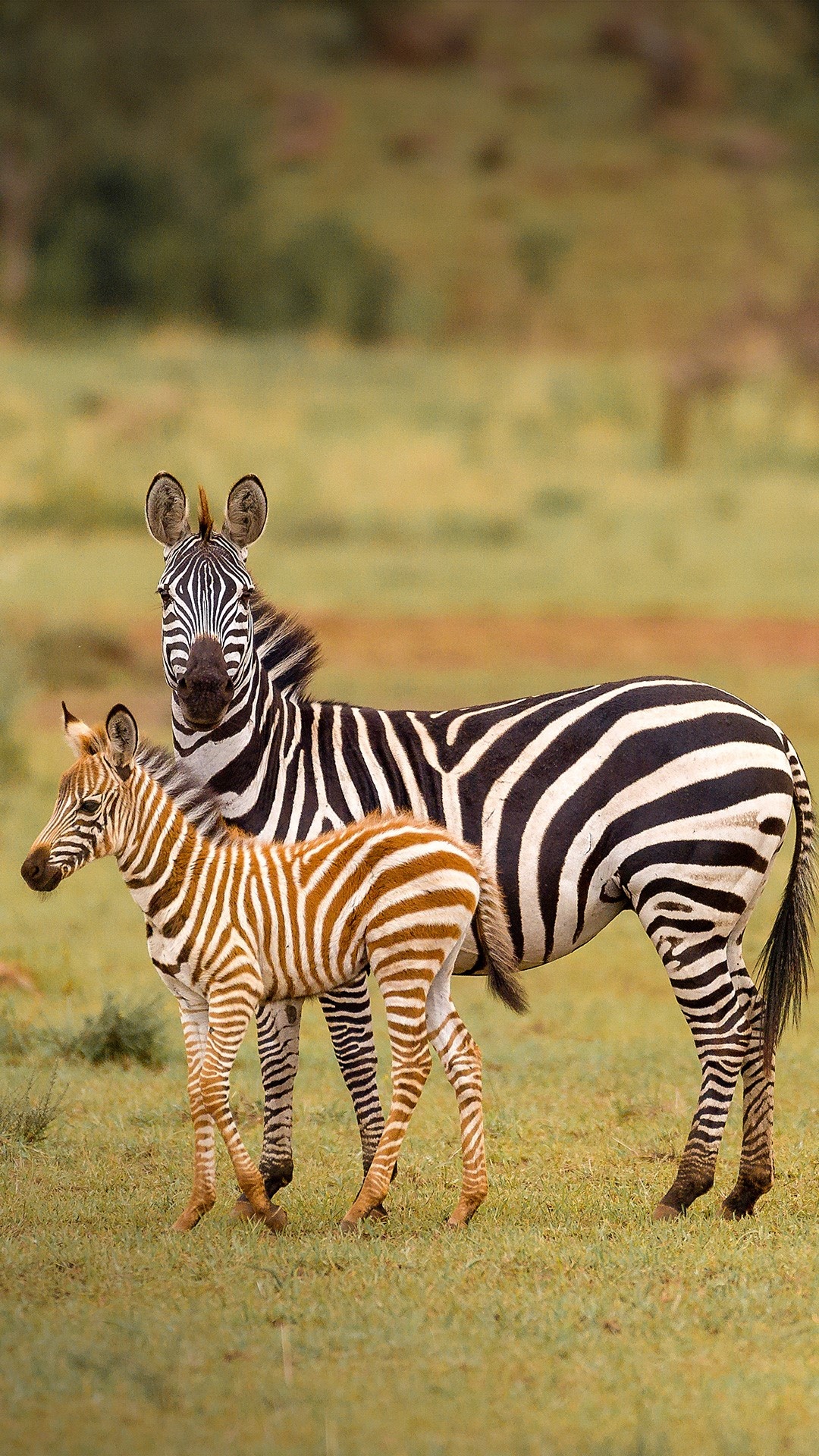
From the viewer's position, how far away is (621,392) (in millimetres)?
29984

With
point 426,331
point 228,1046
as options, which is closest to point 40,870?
point 228,1046

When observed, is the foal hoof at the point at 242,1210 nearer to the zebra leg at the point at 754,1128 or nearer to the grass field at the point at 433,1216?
the grass field at the point at 433,1216

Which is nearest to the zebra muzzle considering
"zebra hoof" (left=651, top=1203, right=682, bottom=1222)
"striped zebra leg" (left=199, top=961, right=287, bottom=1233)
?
"striped zebra leg" (left=199, top=961, right=287, bottom=1233)

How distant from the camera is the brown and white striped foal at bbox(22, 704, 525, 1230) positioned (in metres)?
5.48

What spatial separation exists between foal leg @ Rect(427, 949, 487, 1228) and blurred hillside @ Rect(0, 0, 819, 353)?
27.7 metres

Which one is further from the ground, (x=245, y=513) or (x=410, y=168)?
(x=410, y=168)

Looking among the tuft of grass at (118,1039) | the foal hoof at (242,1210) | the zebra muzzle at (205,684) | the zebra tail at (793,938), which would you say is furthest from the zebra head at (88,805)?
the tuft of grass at (118,1039)

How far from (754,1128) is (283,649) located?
233 centimetres

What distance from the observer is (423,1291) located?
4957 mm

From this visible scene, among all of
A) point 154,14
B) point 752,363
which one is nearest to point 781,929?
point 752,363

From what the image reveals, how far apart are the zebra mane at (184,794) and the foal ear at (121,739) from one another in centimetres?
20

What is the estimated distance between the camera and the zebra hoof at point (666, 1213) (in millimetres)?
5762

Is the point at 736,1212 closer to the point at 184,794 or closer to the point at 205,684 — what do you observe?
the point at 184,794

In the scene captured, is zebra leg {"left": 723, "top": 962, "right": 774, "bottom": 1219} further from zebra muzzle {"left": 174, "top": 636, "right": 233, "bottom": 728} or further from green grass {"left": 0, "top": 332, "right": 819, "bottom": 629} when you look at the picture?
green grass {"left": 0, "top": 332, "right": 819, "bottom": 629}
